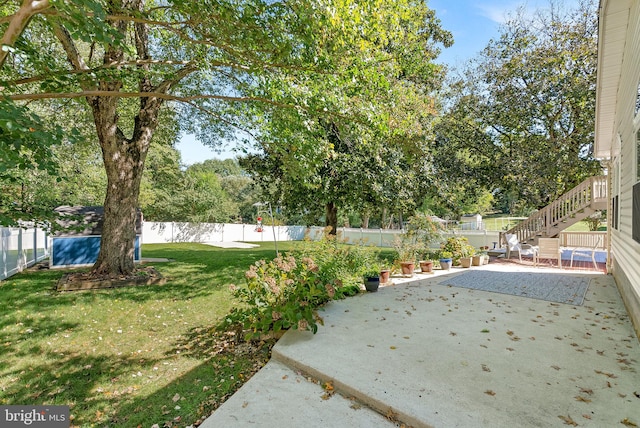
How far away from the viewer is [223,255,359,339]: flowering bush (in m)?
3.84

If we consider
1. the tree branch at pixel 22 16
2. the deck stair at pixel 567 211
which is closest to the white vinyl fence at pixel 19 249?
the tree branch at pixel 22 16

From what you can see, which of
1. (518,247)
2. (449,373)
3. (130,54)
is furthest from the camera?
(518,247)

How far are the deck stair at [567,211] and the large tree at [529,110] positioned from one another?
120 cm

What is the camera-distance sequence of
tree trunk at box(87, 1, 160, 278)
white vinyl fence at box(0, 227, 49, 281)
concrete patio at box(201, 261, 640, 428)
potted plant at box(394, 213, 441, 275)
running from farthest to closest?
potted plant at box(394, 213, 441, 275) → white vinyl fence at box(0, 227, 49, 281) → tree trunk at box(87, 1, 160, 278) → concrete patio at box(201, 261, 640, 428)

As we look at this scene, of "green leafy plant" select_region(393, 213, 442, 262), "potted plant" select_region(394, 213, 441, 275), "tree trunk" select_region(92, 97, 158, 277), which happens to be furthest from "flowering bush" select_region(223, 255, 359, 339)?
"green leafy plant" select_region(393, 213, 442, 262)

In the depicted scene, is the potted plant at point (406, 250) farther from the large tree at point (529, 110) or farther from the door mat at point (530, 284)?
the large tree at point (529, 110)

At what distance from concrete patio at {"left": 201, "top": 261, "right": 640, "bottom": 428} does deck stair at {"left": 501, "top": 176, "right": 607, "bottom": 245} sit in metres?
7.22

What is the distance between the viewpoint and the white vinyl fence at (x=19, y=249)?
23.4ft

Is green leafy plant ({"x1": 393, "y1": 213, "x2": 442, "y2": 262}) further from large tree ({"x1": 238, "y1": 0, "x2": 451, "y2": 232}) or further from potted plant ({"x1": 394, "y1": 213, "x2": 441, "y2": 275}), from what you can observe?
large tree ({"x1": 238, "y1": 0, "x2": 451, "y2": 232})

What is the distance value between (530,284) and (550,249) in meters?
3.02

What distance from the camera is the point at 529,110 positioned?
12.3 m

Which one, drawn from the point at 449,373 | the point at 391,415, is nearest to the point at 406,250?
the point at 449,373

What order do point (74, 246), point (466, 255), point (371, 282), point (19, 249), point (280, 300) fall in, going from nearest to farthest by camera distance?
point (280, 300)
point (371, 282)
point (19, 249)
point (74, 246)
point (466, 255)

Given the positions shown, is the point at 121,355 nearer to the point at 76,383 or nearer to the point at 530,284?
the point at 76,383
